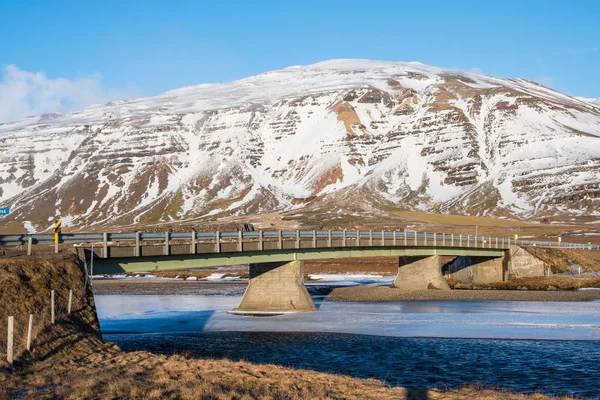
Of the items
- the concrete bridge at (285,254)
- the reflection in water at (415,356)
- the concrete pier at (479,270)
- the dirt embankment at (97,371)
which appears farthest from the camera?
the concrete pier at (479,270)

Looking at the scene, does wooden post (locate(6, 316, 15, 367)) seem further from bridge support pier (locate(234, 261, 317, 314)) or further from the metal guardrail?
bridge support pier (locate(234, 261, 317, 314))

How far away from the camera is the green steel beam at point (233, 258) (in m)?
35.7

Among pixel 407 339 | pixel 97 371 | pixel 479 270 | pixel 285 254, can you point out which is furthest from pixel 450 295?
pixel 97 371

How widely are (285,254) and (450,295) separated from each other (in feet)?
69.4

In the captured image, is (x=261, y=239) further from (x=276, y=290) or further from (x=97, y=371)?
(x=97, y=371)

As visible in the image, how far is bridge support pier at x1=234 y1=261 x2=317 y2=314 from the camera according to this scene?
5012 cm

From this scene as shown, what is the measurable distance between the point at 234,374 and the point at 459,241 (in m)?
54.5

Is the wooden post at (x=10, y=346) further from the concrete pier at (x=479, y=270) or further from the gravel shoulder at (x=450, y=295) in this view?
the concrete pier at (x=479, y=270)

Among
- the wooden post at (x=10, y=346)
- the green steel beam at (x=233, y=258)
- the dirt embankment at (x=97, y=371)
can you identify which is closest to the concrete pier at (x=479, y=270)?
the green steel beam at (x=233, y=258)

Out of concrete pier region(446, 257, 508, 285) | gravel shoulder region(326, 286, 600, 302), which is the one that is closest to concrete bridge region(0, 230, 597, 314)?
concrete pier region(446, 257, 508, 285)

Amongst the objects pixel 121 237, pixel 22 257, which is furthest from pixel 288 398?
pixel 121 237

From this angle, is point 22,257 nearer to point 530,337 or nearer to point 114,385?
point 114,385

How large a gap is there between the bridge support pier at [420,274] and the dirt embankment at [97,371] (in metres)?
45.8

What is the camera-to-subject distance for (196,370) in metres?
22.6
